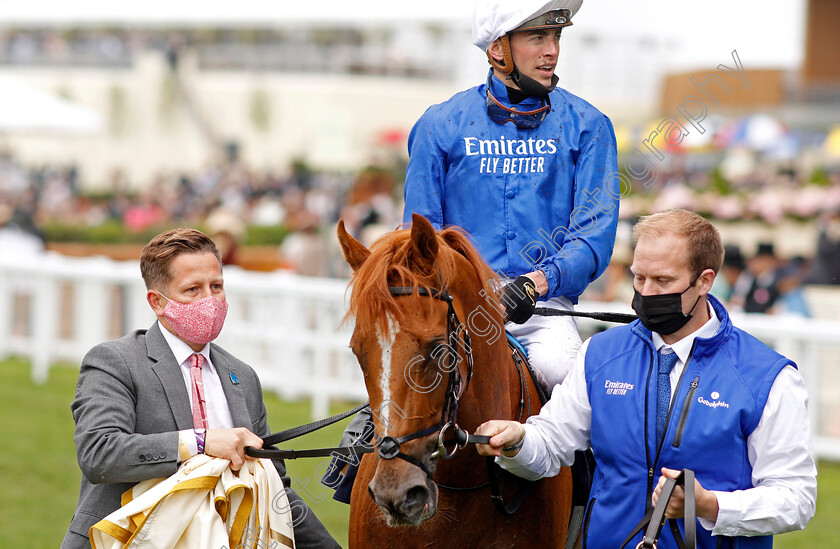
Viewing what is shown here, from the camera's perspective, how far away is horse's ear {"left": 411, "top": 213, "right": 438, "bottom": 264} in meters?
2.69

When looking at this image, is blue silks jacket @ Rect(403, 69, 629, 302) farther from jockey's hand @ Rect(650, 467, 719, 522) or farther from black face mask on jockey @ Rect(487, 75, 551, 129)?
jockey's hand @ Rect(650, 467, 719, 522)

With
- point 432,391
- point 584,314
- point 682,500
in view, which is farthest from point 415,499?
point 584,314

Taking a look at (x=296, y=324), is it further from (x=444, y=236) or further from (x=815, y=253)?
(x=444, y=236)

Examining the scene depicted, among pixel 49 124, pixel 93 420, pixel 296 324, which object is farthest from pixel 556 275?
pixel 49 124

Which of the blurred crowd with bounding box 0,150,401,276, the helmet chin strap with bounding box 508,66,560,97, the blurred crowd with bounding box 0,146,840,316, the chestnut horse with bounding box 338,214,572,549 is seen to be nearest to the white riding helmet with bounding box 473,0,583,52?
the helmet chin strap with bounding box 508,66,560,97

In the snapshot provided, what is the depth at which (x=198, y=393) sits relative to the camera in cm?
304

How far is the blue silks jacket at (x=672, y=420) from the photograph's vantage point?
8.95 ft

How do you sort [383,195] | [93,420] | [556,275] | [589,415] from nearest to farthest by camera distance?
[93,420], [589,415], [556,275], [383,195]

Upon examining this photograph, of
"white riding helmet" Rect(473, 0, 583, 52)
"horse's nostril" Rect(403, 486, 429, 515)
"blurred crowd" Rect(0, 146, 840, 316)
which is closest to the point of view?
"horse's nostril" Rect(403, 486, 429, 515)

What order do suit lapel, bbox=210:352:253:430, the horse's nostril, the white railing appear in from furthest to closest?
the white railing
suit lapel, bbox=210:352:253:430
the horse's nostril

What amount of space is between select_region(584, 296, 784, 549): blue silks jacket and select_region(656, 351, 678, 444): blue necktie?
0.02 meters

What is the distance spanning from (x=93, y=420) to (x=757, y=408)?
1.82 metres

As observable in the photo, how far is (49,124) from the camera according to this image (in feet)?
51.4

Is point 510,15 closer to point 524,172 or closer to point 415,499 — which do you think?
point 524,172
